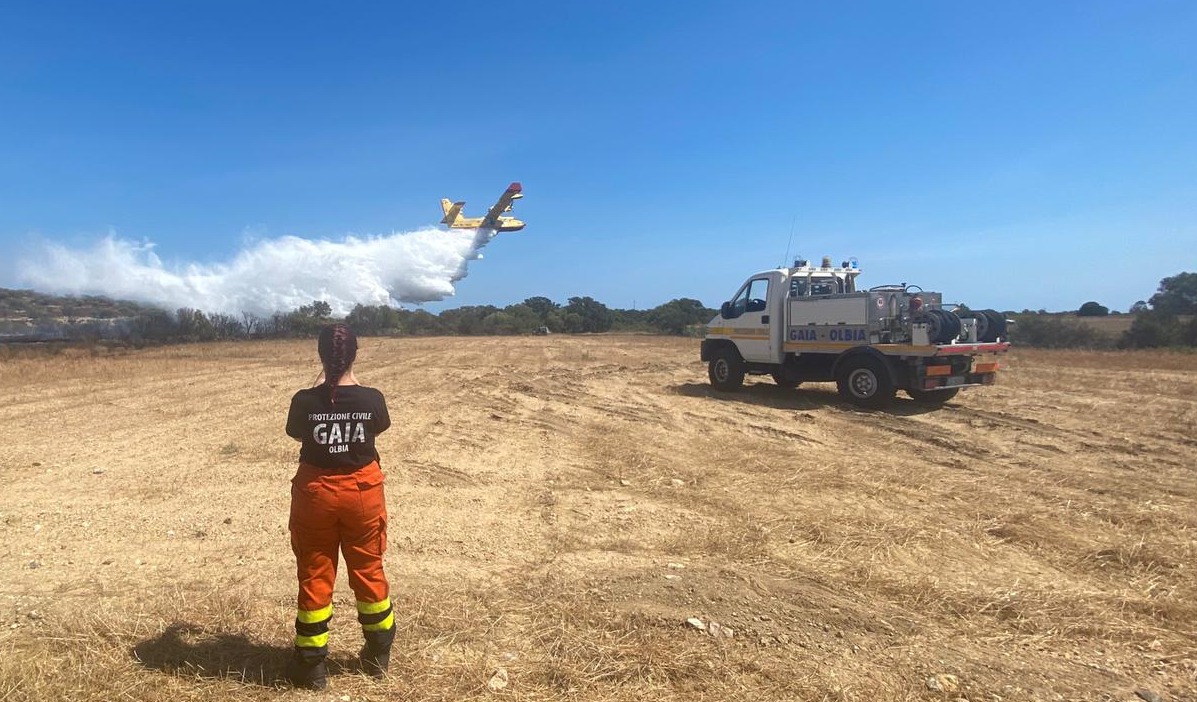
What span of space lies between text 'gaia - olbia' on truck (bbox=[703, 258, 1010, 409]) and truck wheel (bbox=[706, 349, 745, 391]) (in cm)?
2

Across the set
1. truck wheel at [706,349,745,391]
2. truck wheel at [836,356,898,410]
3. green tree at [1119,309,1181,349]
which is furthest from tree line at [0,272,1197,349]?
truck wheel at [836,356,898,410]

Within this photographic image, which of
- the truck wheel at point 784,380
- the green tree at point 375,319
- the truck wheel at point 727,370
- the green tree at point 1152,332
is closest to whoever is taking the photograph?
the truck wheel at point 784,380

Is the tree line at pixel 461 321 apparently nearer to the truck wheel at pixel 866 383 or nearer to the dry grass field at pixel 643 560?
the truck wheel at pixel 866 383

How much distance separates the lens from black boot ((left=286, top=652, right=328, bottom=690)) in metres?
3.12

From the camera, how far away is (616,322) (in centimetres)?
6334

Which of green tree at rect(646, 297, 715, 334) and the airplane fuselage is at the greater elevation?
the airplane fuselage

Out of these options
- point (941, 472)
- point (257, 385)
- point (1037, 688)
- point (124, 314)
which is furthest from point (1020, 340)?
point (124, 314)

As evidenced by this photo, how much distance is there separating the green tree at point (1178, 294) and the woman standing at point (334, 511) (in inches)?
2045

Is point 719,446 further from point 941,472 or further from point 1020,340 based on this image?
point 1020,340

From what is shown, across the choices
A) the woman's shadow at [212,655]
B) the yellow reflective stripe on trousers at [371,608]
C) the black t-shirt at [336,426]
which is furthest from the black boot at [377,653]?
the black t-shirt at [336,426]

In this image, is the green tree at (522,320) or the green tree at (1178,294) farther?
the green tree at (522,320)

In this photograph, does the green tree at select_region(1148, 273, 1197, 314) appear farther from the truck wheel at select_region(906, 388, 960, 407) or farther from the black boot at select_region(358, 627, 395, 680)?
the black boot at select_region(358, 627, 395, 680)

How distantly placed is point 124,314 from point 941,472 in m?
51.9

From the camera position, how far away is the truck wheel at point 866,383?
11836mm
